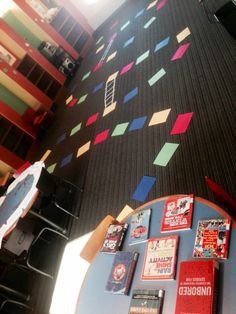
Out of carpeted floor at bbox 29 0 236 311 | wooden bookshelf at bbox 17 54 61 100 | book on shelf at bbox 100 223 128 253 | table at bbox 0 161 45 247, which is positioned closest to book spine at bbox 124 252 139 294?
book on shelf at bbox 100 223 128 253

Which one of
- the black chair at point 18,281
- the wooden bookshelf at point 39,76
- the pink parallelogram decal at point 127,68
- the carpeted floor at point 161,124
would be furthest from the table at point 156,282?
the wooden bookshelf at point 39,76

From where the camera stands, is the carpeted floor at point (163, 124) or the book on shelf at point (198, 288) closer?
the book on shelf at point (198, 288)

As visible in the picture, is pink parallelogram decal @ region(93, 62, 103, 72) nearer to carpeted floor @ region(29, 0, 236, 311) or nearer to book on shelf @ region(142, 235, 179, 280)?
carpeted floor @ region(29, 0, 236, 311)

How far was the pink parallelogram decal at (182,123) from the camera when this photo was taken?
180cm

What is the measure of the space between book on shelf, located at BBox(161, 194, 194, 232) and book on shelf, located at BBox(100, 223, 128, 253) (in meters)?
0.20

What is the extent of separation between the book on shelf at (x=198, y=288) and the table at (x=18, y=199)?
3.50 ft

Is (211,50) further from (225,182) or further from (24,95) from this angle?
(24,95)

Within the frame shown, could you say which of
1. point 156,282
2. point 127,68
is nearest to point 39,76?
point 127,68

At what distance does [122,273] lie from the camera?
1.04m

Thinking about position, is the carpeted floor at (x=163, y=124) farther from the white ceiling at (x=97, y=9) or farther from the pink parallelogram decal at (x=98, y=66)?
the white ceiling at (x=97, y=9)

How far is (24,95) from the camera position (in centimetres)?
389

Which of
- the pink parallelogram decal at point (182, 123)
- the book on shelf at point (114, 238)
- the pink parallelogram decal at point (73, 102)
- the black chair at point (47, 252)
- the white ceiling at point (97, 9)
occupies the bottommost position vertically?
the black chair at point (47, 252)

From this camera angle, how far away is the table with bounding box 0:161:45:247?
169 centimetres

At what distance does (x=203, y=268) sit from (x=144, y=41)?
2.80 m
